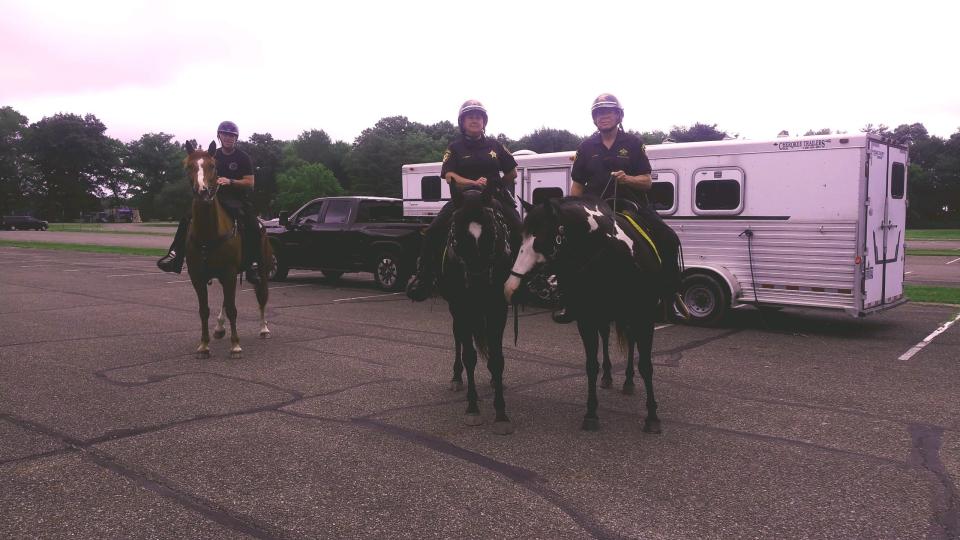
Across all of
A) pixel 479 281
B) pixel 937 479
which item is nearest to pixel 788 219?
pixel 937 479

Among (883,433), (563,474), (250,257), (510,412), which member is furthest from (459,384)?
(250,257)

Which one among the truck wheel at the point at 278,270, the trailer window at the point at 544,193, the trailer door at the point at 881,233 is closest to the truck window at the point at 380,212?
the truck wheel at the point at 278,270

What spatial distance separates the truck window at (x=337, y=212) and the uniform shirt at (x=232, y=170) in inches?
290

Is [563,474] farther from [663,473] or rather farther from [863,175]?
[863,175]

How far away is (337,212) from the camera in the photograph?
16500 mm

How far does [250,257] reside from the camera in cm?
930

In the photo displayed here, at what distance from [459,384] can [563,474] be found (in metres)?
2.28

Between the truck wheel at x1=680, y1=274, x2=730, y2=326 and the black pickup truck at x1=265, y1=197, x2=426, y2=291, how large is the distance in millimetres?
6364

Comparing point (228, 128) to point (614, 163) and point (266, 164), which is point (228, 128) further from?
point (266, 164)

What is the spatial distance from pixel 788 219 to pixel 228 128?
8077 mm

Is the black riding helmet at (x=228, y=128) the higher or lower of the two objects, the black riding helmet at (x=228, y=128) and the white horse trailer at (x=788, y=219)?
the higher

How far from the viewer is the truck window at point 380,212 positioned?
16.1 metres

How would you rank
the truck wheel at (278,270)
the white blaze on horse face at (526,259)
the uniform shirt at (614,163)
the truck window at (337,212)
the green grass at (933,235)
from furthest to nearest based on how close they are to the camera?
the green grass at (933,235), the truck wheel at (278,270), the truck window at (337,212), the uniform shirt at (614,163), the white blaze on horse face at (526,259)

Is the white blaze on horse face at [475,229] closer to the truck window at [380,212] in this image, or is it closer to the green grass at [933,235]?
the truck window at [380,212]
